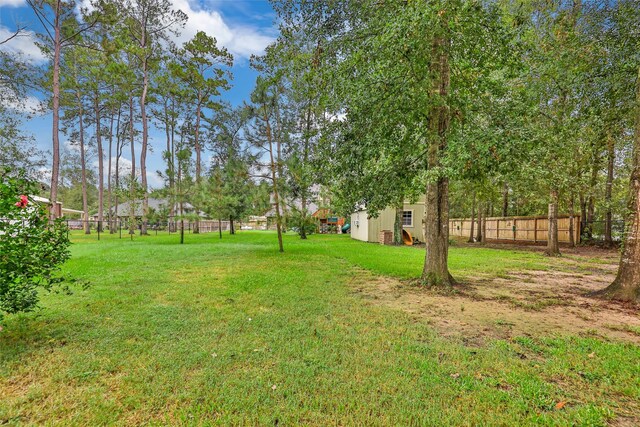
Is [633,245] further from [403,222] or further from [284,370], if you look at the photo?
[403,222]

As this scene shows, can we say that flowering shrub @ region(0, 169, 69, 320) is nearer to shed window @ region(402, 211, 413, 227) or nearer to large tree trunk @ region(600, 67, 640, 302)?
large tree trunk @ region(600, 67, 640, 302)

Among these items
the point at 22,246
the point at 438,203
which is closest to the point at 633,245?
the point at 438,203

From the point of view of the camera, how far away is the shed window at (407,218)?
18.4 m

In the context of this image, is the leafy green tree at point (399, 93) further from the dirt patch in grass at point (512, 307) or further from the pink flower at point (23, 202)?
the pink flower at point (23, 202)

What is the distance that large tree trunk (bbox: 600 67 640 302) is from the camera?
4531 millimetres

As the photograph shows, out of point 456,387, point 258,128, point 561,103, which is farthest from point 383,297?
point 258,128

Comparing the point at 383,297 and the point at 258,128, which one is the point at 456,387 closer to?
the point at 383,297

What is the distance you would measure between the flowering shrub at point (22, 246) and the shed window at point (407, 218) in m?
17.2

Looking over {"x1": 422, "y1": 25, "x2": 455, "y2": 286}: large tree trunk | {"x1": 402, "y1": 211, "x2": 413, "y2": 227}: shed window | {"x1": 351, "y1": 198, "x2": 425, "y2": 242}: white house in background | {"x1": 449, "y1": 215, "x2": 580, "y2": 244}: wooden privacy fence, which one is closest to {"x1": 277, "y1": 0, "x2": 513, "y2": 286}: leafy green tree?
{"x1": 422, "y1": 25, "x2": 455, "y2": 286}: large tree trunk

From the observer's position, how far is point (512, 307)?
4.57 m

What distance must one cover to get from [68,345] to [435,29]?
575cm

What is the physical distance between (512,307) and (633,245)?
6.99 feet

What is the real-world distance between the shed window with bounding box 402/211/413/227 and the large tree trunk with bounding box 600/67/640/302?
44.7 ft

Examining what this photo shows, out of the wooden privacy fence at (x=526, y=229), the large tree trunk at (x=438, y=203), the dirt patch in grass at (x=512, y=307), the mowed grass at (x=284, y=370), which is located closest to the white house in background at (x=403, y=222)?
the wooden privacy fence at (x=526, y=229)
